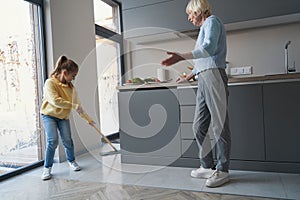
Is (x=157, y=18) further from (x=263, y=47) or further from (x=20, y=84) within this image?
(x=20, y=84)

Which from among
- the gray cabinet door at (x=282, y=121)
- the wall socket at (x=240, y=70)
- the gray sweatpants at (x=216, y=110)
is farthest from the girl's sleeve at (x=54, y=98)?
the wall socket at (x=240, y=70)

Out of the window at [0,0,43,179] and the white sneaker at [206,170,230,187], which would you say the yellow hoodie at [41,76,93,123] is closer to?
the window at [0,0,43,179]

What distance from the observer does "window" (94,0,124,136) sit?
3770 millimetres

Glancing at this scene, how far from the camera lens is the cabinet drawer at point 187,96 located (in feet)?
7.34

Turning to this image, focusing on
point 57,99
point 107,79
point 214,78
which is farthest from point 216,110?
point 107,79

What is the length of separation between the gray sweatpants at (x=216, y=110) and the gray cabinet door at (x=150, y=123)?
34 cm

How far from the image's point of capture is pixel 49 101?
2.17m

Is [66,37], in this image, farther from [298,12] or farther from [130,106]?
[298,12]

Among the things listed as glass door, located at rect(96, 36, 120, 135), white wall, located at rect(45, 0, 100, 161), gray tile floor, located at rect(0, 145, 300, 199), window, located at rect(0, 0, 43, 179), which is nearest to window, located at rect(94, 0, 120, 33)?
glass door, located at rect(96, 36, 120, 135)

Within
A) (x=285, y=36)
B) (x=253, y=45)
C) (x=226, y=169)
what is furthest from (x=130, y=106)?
(x=285, y=36)

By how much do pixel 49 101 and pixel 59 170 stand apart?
27.8 inches

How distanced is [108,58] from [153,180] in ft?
8.26

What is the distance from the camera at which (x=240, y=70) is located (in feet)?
10.1

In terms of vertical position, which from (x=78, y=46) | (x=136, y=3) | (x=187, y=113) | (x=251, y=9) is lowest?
(x=187, y=113)
